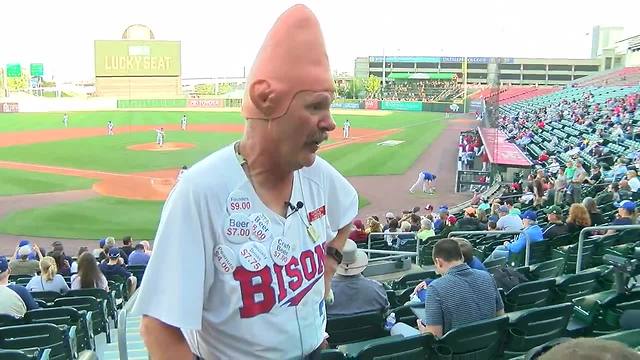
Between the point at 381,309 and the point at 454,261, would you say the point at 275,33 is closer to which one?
the point at 454,261

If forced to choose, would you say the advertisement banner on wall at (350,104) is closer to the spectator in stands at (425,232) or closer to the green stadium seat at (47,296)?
the spectator in stands at (425,232)

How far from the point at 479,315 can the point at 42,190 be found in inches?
859

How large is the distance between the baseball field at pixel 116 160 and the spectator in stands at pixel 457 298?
2706 millimetres

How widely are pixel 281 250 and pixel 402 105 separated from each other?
231 feet

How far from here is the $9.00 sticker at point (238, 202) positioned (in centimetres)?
186

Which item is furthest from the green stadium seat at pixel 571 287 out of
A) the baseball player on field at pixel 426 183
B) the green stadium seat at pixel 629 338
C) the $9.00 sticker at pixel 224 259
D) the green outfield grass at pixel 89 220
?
the baseball player on field at pixel 426 183

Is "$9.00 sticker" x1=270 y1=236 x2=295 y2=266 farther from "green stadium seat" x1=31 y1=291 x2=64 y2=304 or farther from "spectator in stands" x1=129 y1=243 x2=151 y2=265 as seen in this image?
"spectator in stands" x1=129 y1=243 x2=151 y2=265

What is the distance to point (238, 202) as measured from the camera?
1.89 meters

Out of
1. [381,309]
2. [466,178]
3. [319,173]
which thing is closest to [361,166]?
[466,178]

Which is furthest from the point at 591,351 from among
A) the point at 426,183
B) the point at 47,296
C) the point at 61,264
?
the point at 426,183

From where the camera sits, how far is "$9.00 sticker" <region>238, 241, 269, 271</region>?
1.83m

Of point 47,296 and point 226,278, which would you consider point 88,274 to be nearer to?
point 47,296

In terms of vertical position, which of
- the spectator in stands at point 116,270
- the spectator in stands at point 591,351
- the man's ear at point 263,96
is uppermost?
the man's ear at point 263,96

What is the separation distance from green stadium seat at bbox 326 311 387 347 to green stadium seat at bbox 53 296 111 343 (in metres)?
3.27
